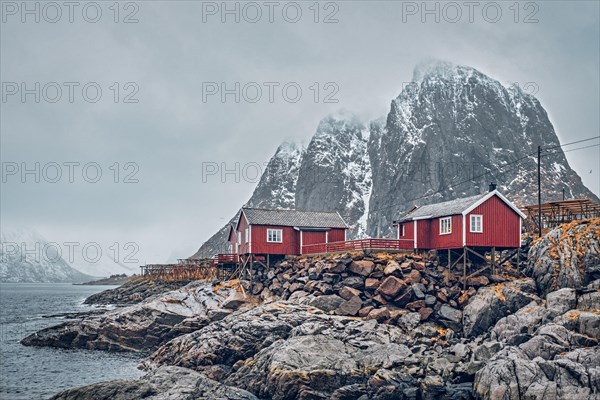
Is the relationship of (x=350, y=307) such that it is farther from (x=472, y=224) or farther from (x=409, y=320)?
(x=472, y=224)

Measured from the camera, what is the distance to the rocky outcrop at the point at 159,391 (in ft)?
98.1

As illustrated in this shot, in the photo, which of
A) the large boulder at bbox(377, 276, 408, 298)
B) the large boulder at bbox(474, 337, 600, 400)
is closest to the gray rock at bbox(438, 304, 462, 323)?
the large boulder at bbox(377, 276, 408, 298)

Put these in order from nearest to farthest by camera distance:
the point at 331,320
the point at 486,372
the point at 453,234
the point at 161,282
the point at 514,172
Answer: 1. the point at 486,372
2. the point at 331,320
3. the point at 453,234
4. the point at 161,282
5. the point at 514,172

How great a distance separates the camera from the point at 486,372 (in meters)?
32.1

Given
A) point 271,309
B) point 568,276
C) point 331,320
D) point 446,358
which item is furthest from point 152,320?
point 568,276

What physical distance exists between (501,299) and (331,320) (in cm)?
1270

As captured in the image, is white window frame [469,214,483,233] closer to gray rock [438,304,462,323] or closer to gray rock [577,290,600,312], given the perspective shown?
gray rock [438,304,462,323]

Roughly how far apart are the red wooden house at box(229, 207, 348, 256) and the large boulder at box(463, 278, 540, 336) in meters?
18.7

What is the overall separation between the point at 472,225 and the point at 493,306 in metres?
8.54

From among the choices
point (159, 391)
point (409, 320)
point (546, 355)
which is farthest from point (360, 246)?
point (159, 391)

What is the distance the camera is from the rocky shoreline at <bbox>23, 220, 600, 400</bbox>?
31781 millimetres

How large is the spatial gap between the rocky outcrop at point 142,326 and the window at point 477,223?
72.1ft

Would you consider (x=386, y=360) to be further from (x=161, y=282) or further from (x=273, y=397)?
(x=161, y=282)

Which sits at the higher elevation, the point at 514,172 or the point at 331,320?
the point at 514,172
